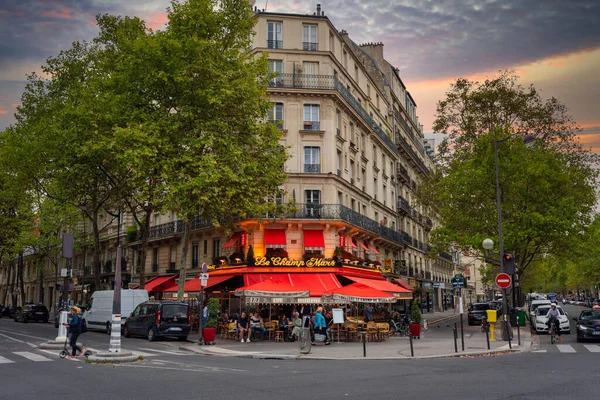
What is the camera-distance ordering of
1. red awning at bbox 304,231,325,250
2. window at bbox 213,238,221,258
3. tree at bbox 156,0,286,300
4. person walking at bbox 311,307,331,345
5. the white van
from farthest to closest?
window at bbox 213,238,221,258, red awning at bbox 304,231,325,250, the white van, tree at bbox 156,0,286,300, person walking at bbox 311,307,331,345

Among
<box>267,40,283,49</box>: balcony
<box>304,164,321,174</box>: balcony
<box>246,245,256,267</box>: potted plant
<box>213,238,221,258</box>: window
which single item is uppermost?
<box>267,40,283,49</box>: balcony

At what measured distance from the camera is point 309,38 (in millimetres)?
35250

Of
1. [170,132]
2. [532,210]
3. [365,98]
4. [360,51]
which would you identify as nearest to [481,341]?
[532,210]

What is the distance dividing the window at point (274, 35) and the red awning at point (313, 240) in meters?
11.8

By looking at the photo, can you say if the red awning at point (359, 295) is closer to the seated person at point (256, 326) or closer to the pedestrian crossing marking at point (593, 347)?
the seated person at point (256, 326)

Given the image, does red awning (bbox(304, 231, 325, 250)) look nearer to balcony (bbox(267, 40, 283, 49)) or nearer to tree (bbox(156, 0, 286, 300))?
tree (bbox(156, 0, 286, 300))

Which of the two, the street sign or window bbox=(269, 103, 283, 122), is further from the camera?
window bbox=(269, 103, 283, 122)

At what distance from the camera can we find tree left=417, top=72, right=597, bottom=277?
1323 inches

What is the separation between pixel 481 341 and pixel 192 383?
15940 millimetres

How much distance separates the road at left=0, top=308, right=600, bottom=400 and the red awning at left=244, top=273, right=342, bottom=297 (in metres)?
12.7

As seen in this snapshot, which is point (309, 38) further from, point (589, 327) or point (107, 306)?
point (589, 327)

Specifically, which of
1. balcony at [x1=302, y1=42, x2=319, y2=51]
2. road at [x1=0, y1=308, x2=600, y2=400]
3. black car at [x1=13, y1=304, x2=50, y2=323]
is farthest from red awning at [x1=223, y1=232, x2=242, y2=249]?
black car at [x1=13, y1=304, x2=50, y2=323]

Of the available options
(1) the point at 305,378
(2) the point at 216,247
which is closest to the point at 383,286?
(2) the point at 216,247

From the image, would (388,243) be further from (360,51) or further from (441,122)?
(360,51)
